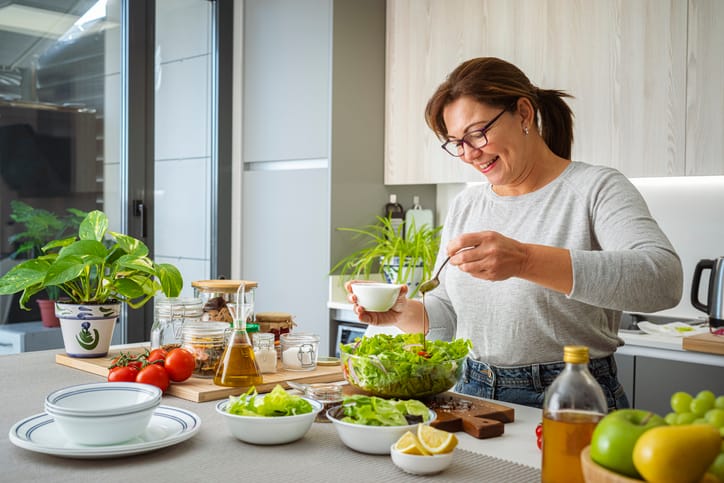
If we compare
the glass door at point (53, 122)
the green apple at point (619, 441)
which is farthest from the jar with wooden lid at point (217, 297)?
the glass door at point (53, 122)

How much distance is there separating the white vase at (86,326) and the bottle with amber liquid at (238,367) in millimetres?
563

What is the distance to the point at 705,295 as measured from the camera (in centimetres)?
299

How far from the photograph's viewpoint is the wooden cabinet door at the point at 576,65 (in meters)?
2.79

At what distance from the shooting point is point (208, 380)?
69.0 inches

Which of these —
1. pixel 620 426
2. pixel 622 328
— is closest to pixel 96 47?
pixel 622 328

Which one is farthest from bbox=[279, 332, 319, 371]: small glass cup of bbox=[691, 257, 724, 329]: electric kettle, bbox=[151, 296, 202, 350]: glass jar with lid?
bbox=[691, 257, 724, 329]: electric kettle

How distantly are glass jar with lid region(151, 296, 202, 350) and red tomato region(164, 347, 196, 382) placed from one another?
168 mm

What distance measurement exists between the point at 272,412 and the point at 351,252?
2.44 meters

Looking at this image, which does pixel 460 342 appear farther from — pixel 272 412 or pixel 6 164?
pixel 6 164

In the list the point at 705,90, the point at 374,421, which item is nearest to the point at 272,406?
the point at 374,421

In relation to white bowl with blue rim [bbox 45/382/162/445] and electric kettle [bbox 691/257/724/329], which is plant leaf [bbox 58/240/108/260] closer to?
white bowl with blue rim [bbox 45/382/162/445]

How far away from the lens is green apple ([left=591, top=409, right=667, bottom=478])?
80cm

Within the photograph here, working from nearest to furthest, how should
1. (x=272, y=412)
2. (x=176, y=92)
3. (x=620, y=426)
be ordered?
(x=620, y=426) < (x=272, y=412) < (x=176, y=92)

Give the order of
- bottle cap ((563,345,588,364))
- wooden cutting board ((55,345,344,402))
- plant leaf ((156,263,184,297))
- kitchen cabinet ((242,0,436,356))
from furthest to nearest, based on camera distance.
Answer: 1. kitchen cabinet ((242,0,436,356))
2. plant leaf ((156,263,184,297))
3. wooden cutting board ((55,345,344,402))
4. bottle cap ((563,345,588,364))
